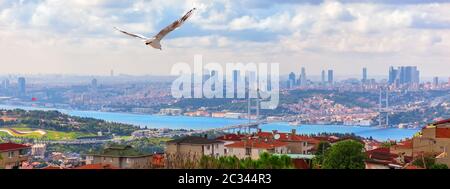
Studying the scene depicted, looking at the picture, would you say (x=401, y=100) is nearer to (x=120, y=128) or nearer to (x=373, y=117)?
(x=373, y=117)

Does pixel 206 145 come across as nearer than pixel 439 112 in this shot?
Yes

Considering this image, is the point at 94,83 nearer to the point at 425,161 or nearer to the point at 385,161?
the point at 385,161

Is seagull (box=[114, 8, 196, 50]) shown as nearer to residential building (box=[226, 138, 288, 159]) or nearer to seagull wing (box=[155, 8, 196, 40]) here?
seagull wing (box=[155, 8, 196, 40])

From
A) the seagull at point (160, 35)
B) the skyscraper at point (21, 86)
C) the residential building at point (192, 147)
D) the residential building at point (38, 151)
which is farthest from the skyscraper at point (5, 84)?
the seagull at point (160, 35)

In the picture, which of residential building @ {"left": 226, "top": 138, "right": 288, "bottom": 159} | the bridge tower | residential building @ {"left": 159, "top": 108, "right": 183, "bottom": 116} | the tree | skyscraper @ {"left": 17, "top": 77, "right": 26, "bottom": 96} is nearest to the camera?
the tree

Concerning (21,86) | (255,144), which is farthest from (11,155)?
(21,86)

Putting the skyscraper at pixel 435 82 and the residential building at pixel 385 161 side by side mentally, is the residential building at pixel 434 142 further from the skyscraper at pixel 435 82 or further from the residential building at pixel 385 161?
the skyscraper at pixel 435 82

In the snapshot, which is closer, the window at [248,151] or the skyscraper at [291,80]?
the window at [248,151]

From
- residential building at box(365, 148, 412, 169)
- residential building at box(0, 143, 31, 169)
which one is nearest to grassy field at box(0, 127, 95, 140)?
residential building at box(0, 143, 31, 169)
